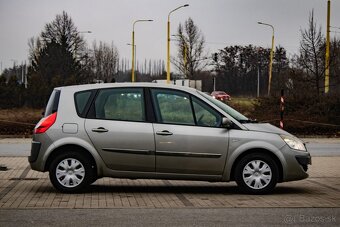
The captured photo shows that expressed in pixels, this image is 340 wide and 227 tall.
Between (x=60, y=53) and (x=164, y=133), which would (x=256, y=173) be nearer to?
(x=164, y=133)

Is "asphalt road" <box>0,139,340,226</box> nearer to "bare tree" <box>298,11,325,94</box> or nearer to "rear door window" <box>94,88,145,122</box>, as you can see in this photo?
"rear door window" <box>94,88,145,122</box>

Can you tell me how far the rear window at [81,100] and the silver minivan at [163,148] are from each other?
8 cm

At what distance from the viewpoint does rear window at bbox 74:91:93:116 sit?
1066 centimetres

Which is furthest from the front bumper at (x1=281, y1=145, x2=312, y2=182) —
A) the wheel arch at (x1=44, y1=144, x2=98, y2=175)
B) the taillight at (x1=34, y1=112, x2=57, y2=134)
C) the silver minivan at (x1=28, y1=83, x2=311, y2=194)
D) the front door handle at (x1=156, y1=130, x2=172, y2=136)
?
the taillight at (x1=34, y1=112, x2=57, y2=134)

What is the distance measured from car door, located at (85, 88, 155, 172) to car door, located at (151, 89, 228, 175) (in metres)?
0.17

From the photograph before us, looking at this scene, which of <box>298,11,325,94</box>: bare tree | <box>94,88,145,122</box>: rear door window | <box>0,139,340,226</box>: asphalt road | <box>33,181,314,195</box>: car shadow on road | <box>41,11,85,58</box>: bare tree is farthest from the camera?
<box>41,11,85,58</box>: bare tree

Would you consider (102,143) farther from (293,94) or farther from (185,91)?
(293,94)

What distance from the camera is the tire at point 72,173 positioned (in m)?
10.4

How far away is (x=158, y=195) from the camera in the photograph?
10.4m

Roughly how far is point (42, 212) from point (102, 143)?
2159 millimetres

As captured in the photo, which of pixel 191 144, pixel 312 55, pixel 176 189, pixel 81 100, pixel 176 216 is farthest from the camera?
pixel 312 55

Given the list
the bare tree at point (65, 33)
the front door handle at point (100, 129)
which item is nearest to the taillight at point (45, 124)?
the front door handle at point (100, 129)

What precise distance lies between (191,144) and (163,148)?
43 cm

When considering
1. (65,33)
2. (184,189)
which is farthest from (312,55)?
(65,33)
